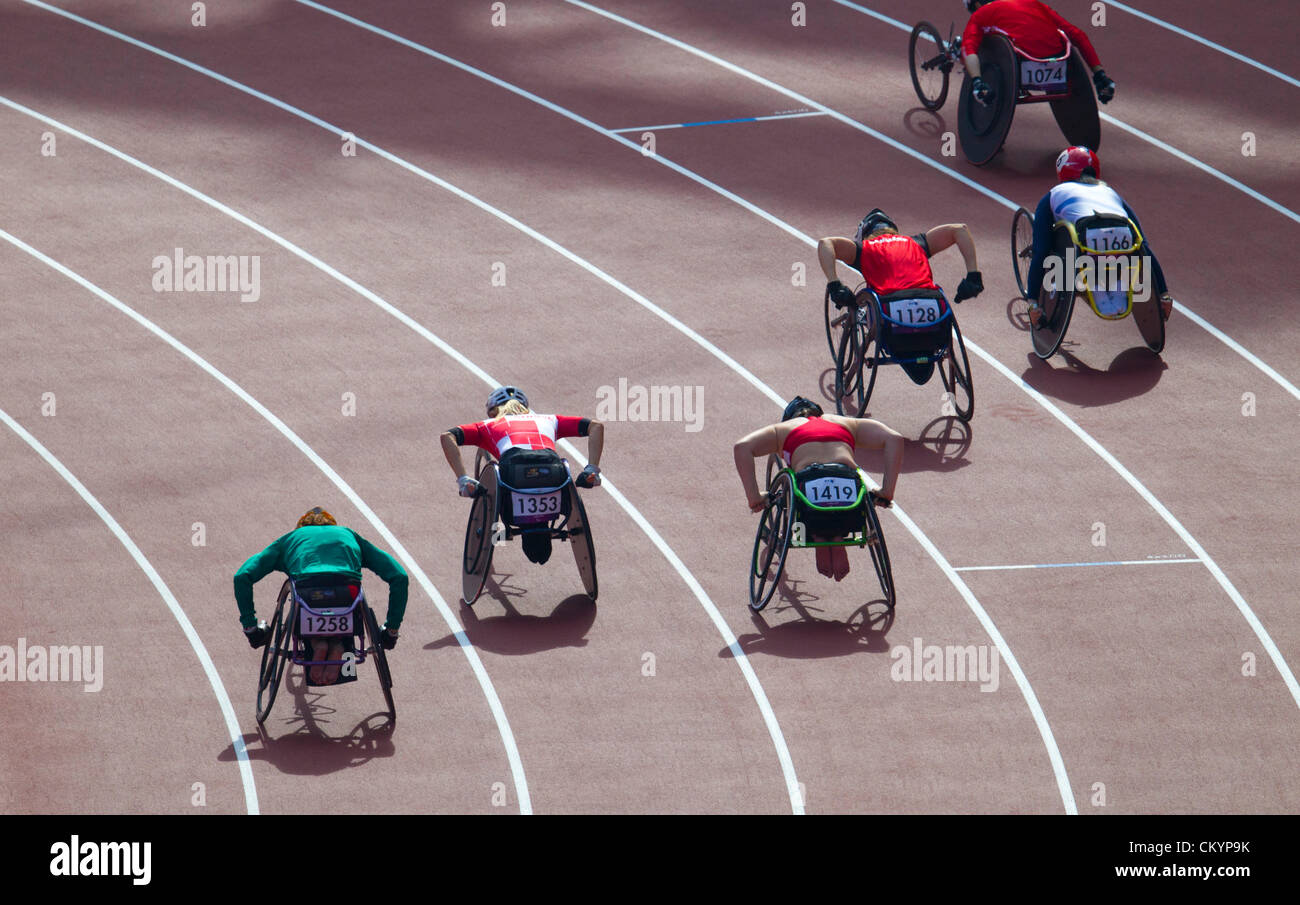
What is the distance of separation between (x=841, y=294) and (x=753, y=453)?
2.69 metres

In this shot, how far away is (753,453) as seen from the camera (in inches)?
508

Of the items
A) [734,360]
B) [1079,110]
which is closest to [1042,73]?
[1079,110]

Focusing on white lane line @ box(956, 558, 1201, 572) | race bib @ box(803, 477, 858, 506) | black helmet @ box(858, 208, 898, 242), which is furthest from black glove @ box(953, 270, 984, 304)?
race bib @ box(803, 477, 858, 506)

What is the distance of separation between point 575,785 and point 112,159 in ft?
40.1

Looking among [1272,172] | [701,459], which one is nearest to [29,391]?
[701,459]

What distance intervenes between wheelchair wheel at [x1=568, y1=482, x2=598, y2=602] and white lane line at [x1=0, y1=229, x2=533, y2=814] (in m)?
1.01

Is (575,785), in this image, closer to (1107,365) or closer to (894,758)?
(894,758)

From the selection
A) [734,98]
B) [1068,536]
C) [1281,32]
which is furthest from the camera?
[1281,32]

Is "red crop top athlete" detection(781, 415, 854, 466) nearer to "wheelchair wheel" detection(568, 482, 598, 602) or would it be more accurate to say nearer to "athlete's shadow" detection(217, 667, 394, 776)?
"wheelchair wheel" detection(568, 482, 598, 602)

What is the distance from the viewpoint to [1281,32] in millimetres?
22922

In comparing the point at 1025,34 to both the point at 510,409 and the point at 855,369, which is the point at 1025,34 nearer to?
the point at 855,369

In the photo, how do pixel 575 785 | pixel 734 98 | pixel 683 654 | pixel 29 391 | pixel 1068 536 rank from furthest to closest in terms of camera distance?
pixel 734 98, pixel 29 391, pixel 1068 536, pixel 683 654, pixel 575 785

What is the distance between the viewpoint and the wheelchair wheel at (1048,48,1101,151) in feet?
63.6

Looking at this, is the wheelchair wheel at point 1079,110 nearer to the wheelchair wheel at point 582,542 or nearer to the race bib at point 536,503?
the wheelchair wheel at point 582,542
